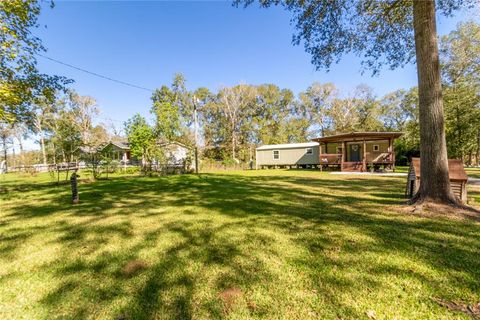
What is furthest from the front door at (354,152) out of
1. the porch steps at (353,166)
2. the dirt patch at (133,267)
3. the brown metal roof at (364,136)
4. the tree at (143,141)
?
the dirt patch at (133,267)

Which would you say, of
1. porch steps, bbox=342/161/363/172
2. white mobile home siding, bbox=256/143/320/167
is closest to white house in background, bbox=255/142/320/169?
white mobile home siding, bbox=256/143/320/167

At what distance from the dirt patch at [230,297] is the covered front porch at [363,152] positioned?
56.7 ft

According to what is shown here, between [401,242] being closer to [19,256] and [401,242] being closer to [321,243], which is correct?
[321,243]

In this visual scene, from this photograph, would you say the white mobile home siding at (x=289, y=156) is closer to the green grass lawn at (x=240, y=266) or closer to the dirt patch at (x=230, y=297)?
the green grass lawn at (x=240, y=266)

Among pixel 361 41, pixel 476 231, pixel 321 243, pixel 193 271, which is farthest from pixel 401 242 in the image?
pixel 361 41

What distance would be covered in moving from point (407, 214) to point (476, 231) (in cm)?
108

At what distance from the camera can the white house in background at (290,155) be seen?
75.5 ft

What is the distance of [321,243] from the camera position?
10.3ft

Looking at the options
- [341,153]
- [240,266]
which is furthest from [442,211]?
[341,153]

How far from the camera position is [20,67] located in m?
7.81

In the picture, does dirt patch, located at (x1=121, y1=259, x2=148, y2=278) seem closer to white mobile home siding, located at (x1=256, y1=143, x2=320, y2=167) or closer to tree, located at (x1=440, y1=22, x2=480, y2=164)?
white mobile home siding, located at (x1=256, y1=143, x2=320, y2=167)

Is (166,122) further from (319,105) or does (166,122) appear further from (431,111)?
(319,105)

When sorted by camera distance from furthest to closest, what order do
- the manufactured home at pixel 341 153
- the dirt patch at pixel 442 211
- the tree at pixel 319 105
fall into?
1. the tree at pixel 319 105
2. the manufactured home at pixel 341 153
3. the dirt patch at pixel 442 211

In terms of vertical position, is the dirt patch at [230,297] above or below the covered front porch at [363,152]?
below
